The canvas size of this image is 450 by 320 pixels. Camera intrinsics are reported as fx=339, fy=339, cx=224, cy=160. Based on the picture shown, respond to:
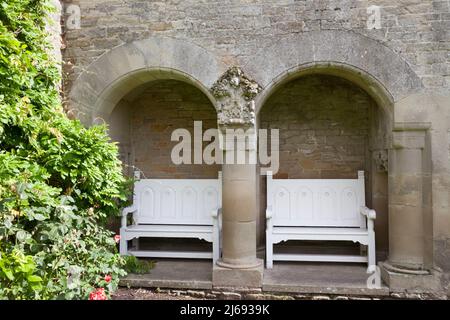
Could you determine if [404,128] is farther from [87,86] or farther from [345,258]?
[87,86]

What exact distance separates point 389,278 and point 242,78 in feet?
9.27

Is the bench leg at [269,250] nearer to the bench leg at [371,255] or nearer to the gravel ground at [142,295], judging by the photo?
the gravel ground at [142,295]

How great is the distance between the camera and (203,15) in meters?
4.11

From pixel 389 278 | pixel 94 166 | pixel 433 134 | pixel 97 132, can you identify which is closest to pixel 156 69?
pixel 97 132

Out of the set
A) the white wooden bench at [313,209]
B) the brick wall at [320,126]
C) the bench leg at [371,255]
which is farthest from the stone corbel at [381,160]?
the bench leg at [371,255]

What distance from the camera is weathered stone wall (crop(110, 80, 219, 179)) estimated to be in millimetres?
5699

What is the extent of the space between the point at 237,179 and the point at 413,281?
2263mm

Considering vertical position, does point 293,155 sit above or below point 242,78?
below

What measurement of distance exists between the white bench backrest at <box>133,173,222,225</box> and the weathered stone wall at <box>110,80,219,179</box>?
1.89ft

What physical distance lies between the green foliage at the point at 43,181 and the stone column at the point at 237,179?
125cm

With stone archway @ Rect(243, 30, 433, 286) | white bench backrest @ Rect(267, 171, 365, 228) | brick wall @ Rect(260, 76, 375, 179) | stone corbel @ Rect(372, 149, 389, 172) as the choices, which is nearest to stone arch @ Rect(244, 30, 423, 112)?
stone archway @ Rect(243, 30, 433, 286)

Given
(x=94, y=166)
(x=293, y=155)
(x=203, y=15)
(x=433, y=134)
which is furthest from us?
(x=293, y=155)

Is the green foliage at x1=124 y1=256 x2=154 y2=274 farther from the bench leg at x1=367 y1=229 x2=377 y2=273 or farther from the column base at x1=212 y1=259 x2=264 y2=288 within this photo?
the bench leg at x1=367 y1=229 x2=377 y2=273

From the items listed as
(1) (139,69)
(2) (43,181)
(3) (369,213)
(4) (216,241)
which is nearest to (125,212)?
(4) (216,241)
